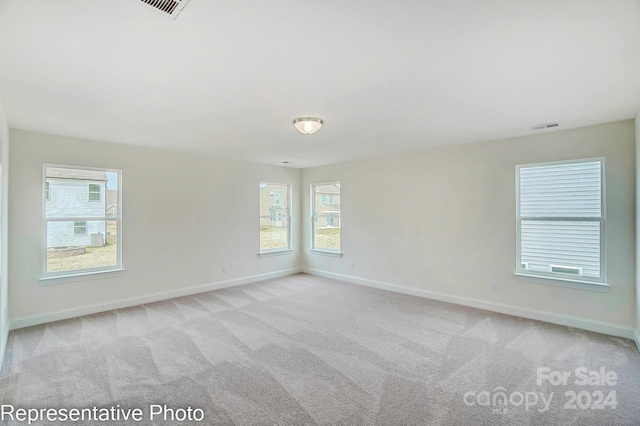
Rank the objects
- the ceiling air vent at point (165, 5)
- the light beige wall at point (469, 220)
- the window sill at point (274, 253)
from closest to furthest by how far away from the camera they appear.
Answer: the ceiling air vent at point (165, 5) < the light beige wall at point (469, 220) < the window sill at point (274, 253)

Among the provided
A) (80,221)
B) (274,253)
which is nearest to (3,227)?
(80,221)

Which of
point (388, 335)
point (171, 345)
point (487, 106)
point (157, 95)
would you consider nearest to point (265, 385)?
point (171, 345)

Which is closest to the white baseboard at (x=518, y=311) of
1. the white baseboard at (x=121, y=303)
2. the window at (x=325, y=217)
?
the window at (x=325, y=217)

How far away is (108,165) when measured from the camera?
4352 mm

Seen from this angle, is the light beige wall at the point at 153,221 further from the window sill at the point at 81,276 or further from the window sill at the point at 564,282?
the window sill at the point at 564,282

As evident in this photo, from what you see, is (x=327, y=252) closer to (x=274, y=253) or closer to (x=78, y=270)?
(x=274, y=253)

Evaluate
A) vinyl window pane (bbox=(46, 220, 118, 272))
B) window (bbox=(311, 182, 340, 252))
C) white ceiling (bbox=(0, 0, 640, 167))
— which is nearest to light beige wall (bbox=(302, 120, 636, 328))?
window (bbox=(311, 182, 340, 252))

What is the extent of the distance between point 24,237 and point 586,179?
6.91m

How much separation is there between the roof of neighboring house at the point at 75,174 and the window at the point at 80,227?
621 mm

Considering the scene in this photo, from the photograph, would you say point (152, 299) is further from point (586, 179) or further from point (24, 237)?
point (586, 179)

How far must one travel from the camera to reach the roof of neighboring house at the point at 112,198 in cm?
440

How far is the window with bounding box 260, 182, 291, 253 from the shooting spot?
6.37 meters

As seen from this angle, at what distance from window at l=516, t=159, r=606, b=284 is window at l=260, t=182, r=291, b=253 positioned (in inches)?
174

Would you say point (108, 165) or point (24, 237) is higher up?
point (108, 165)
